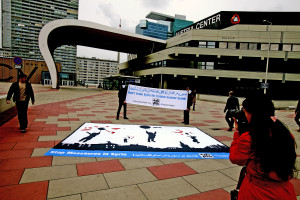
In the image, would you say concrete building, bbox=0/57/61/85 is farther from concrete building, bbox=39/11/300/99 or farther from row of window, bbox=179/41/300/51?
row of window, bbox=179/41/300/51

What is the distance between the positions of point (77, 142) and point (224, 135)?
5268mm

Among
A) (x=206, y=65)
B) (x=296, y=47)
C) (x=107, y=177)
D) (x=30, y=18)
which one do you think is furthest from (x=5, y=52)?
(x=107, y=177)

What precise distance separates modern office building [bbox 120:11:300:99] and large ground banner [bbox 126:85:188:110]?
26.6 meters

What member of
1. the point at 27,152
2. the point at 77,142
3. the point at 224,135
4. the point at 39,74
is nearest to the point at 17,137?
the point at 27,152

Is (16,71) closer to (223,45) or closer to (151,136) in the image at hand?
(223,45)

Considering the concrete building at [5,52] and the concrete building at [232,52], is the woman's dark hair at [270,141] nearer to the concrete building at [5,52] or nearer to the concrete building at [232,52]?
the concrete building at [232,52]

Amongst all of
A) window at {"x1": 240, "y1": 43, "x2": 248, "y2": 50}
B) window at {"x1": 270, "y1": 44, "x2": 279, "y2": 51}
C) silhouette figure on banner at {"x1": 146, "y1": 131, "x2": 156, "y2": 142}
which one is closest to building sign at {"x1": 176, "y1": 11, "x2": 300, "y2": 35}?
window at {"x1": 240, "y1": 43, "x2": 248, "y2": 50}

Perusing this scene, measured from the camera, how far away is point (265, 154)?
1.33m

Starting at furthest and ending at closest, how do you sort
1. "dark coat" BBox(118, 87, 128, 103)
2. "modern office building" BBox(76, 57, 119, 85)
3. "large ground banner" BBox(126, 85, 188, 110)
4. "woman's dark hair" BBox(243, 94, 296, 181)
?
"modern office building" BBox(76, 57, 119, 85) → "dark coat" BBox(118, 87, 128, 103) → "large ground banner" BBox(126, 85, 188, 110) → "woman's dark hair" BBox(243, 94, 296, 181)

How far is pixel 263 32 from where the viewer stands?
104 feet

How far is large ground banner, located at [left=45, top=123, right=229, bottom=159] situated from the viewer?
4363 mm

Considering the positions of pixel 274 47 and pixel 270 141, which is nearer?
pixel 270 141

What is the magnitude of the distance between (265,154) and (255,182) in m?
0.31

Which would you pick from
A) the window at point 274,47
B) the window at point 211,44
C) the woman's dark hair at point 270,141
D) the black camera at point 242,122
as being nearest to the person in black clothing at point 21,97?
the black camera at point 242,122
